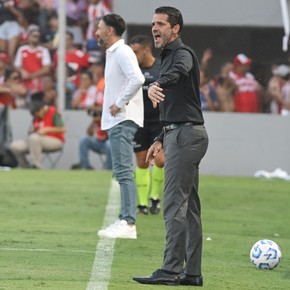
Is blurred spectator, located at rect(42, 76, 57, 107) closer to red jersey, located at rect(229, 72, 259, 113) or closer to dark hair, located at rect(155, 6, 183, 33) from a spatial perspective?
red jersey, located at rect(229, 72, 259, 113)

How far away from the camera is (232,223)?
12.6 meters

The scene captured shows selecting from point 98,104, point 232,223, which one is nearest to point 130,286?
point 232,223

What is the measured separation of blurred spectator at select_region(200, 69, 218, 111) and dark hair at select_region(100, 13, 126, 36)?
10.4 m

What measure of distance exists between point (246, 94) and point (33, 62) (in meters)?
4.33

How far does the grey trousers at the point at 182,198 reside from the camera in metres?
7.50

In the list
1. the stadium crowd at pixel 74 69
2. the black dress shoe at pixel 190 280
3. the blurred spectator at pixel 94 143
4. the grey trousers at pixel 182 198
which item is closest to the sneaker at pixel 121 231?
the grey trousers at pixel 182 198

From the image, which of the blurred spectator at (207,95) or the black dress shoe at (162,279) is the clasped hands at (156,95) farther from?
the blurred spectator at (207,95)

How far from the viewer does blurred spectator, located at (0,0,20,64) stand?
21.4 m

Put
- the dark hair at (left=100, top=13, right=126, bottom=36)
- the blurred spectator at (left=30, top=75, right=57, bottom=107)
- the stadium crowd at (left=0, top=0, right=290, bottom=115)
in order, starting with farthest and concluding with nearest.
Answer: the blurred spectator at (left=30, top=75, right=57, bottom=107) < the stadium crowd at (left=0, top=0, right=290, bottom=115) < the dark hair at (left=100, top=13, right=126, bottom=36)

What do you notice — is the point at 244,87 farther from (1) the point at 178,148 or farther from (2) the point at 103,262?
(1) the point at 178,148

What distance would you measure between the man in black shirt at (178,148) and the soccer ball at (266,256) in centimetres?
118

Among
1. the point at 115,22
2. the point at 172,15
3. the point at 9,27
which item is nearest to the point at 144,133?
the point at 115,22

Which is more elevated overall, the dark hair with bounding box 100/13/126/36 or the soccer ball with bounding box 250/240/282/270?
the dark hair with bounding box 100/13/126/36

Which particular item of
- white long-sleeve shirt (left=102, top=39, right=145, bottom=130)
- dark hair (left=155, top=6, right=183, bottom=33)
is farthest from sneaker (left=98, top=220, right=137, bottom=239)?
dark hair (left=155, top=6, right=183, bottom=33)
